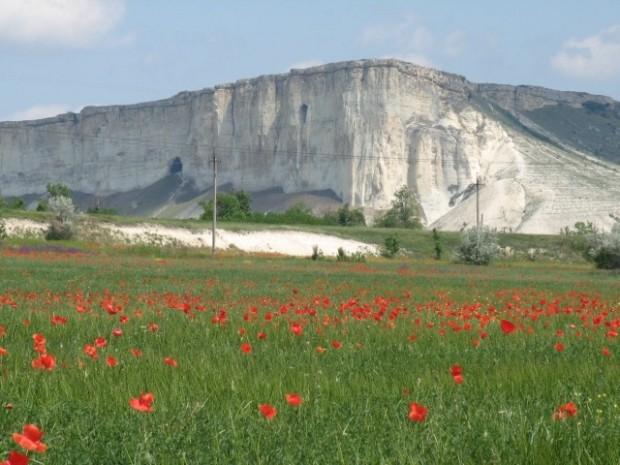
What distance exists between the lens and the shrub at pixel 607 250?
64.4 metres

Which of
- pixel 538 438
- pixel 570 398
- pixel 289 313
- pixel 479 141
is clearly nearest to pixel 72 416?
pixel 538 438

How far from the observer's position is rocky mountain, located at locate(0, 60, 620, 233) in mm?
147875

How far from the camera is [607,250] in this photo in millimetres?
64875

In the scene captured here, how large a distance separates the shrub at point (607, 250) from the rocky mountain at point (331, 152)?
66512mm

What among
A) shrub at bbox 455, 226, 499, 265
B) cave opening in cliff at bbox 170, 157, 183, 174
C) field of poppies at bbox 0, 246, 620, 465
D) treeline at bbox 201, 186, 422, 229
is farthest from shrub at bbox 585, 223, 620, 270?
cave opening in cliff at bbox 170, 157, 183, 174

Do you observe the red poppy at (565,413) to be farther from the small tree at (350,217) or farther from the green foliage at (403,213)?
the green foliage at (403,213)

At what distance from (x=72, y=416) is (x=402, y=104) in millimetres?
159273

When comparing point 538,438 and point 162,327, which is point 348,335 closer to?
point 162,327

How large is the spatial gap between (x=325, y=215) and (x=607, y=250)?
84.3 meters

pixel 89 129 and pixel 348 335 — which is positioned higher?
pixel 89 129

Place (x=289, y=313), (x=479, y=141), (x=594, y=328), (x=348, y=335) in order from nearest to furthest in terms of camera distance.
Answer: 1. (x=348, y=335)
2. (x=594, y=328)
3. (x=289, y=313)
4. (x=479, y=141)

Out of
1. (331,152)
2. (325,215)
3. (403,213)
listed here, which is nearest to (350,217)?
(325,215)

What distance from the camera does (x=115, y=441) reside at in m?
5.00

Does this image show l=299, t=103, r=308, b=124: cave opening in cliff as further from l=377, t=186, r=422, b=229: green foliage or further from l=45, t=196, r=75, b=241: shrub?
l=45, t=196, r=75, b=241: shrub
